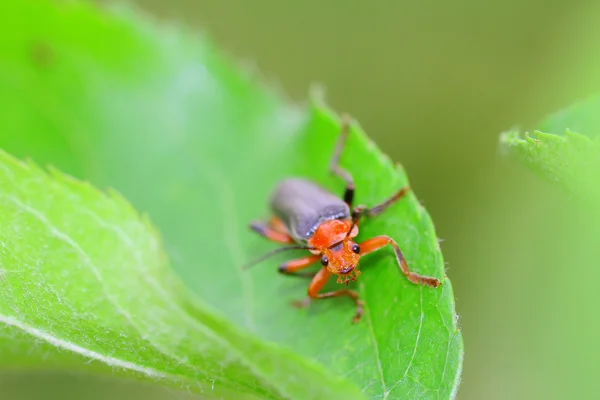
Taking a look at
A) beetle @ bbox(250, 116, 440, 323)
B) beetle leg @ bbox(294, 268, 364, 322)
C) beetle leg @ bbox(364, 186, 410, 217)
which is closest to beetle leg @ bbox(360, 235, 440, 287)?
beetle @ bbox(250, 116, 440, 323)

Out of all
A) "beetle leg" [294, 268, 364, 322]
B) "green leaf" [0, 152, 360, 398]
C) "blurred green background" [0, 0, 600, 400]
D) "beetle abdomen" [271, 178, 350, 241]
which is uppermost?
"blurred green background" [0, 0, 600, 400]

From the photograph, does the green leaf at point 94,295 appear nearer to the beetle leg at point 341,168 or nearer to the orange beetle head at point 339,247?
the orange beetle head at point 339,247

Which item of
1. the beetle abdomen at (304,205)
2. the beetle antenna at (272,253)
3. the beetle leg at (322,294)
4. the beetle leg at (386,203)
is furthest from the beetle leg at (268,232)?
the beetle leg at (386,203)

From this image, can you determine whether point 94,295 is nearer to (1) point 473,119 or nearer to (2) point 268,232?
(2) point 268,232

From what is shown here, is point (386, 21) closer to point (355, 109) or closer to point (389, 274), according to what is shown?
point (355, 109)

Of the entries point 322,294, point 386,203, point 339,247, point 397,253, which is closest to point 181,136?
point 339,247

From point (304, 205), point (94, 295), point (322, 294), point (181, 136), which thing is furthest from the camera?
point (181, 136)

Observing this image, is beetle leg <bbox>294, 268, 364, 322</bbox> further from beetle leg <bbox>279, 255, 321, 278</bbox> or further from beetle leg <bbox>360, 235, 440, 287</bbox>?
beetle leg <bbox>360, 235, 440, 287</bbox>

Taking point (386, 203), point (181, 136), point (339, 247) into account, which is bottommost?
point (339, 247)
